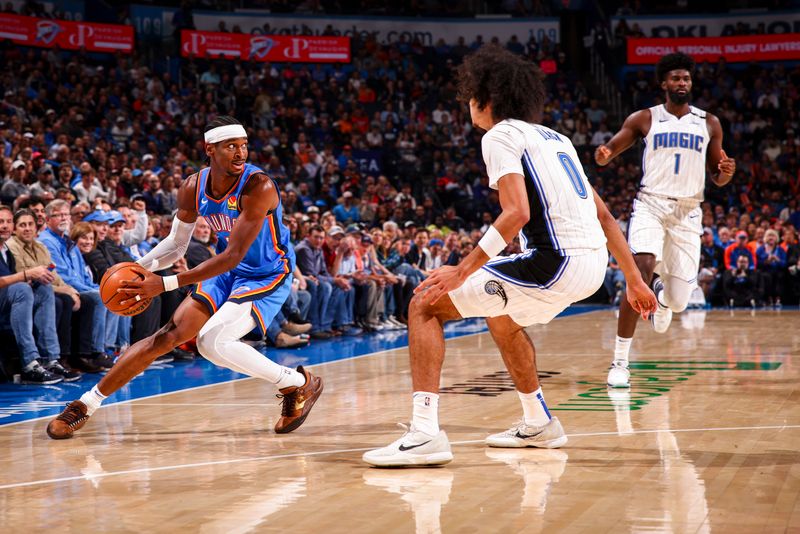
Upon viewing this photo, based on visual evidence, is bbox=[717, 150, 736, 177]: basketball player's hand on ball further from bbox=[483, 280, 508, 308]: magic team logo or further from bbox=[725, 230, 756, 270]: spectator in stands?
bbox=[725, 230, 756, 270]: spectator in stands

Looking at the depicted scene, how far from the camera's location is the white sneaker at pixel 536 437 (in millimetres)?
4820

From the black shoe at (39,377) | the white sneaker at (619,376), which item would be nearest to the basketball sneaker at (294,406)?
the white sneaker at (619,376)

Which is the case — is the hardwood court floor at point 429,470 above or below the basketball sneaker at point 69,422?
below

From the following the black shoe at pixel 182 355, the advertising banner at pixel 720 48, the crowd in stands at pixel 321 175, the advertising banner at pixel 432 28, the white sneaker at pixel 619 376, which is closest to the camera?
the white sneaker at pixel 619 376

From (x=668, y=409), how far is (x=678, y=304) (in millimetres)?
1519

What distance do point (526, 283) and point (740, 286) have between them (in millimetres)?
14108

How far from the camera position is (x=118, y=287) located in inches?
198

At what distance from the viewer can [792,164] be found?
2209 cm

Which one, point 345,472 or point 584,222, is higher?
point 584,222

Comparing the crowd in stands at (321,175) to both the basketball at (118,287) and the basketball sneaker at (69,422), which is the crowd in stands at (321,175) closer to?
the basketball sneaker at (69,422)

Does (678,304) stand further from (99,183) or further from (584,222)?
(99,183)

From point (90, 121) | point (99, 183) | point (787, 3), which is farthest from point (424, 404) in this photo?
point (787, 3)

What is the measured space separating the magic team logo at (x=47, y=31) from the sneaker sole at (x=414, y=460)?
18.4 metres

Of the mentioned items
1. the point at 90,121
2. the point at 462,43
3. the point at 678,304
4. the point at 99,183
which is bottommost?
the point at 678,304
